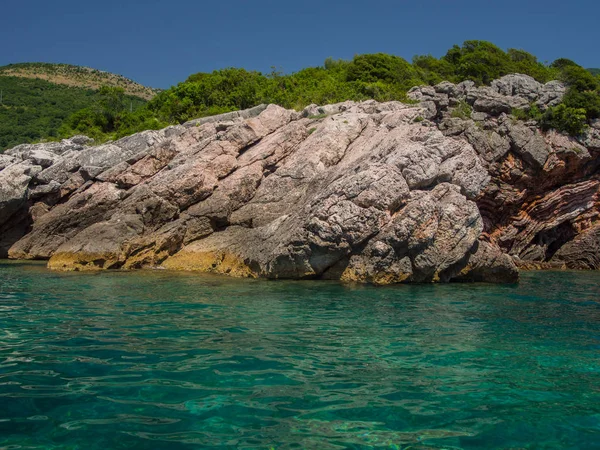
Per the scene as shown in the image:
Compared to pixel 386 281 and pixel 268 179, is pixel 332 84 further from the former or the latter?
pixel 386 281

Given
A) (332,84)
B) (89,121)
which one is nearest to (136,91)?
(89,121)

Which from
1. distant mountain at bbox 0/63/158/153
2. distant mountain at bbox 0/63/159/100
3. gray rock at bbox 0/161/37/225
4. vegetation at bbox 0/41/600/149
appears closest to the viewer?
gray rock at bbox 0/161/37/225

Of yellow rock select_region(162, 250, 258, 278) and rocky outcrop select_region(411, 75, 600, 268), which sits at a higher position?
rocky outcrop select_region(411, 75, 600, 268)

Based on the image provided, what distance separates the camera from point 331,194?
1695cm

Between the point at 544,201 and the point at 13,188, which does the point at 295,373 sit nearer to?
the point at 13,188

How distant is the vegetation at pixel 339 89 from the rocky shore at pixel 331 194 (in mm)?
1536

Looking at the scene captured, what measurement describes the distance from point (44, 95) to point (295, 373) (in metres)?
95.9

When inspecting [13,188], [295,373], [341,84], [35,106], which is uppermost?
[35,106]

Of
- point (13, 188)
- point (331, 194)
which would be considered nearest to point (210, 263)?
point (331, 194)

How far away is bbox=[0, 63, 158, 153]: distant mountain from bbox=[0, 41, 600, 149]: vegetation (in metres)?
12.6

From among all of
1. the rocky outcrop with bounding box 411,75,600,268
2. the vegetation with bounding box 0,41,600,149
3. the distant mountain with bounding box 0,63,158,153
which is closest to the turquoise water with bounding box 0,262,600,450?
the rocky outcrop with bounding box 411,75,600,268

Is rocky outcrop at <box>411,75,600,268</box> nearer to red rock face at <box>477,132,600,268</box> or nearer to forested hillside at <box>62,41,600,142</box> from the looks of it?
red rock face at <box>477,132,600,268</box>

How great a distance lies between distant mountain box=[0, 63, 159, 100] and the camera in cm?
10381

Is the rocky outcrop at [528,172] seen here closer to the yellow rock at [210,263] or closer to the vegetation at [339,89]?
the vegetation at [339,89]
